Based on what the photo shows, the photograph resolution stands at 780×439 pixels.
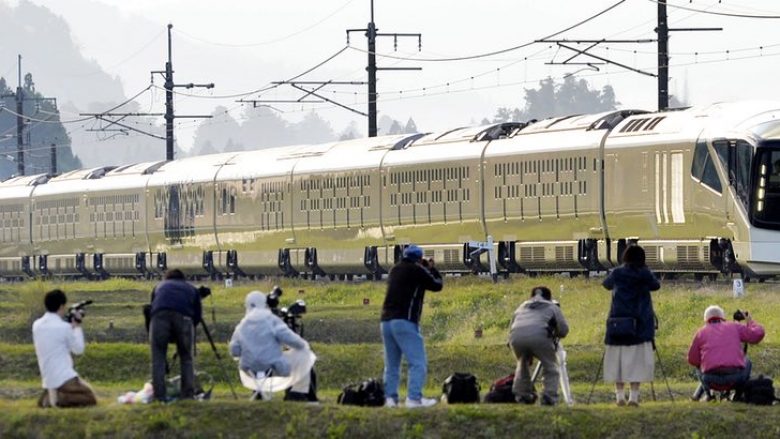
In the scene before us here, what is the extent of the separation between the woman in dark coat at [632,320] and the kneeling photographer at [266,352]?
11.7 ft

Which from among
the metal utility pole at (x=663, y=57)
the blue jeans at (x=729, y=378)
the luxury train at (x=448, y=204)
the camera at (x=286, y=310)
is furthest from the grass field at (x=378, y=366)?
the metal utility pole at (x=663, y=57)

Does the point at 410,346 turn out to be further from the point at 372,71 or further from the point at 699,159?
the point at 372,71

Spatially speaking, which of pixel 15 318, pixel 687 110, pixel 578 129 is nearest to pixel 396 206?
pixel 578 129

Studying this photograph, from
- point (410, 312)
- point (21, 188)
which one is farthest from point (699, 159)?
point (21, 188)

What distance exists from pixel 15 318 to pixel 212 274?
29863 millimetres

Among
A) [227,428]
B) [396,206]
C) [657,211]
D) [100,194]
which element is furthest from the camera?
[100,194]

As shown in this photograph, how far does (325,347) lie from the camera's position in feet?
121

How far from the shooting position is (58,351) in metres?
25.9

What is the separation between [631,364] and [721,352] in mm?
1054

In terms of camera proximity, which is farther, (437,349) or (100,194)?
(100,194)

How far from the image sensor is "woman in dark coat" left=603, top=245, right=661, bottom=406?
87.8 feet

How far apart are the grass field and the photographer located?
1.57 feet

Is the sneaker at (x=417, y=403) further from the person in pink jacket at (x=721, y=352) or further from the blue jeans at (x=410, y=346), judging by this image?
the person in pink jacket at (x=721, y=352)

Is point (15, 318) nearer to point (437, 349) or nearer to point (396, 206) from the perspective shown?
point (437, 349)
